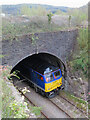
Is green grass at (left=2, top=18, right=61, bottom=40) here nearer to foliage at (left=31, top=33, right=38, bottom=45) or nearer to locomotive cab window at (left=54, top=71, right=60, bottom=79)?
foliage at (left=31, top=33, right=38, bottom=45)

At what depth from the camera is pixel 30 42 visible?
Answer: 7.12 m

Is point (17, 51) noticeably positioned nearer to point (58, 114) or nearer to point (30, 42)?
point (30, 42)

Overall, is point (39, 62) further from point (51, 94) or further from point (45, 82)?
point (51, 94)

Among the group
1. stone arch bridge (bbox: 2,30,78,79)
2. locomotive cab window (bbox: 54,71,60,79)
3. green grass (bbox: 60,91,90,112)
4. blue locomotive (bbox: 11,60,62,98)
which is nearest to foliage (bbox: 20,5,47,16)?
stone arch bridge (bbox: 2,30,78,79)

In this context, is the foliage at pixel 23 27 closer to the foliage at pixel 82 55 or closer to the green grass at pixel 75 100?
the foliage at pixel 82 55

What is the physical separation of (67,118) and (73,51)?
15.6 feet

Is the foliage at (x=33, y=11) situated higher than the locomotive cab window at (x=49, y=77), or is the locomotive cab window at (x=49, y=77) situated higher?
the foliage at (x=33, y=11)

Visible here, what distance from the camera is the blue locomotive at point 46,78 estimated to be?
25.5 feet

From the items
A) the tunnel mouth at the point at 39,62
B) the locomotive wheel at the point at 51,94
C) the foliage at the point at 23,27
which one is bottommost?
the locomotive wheel at the point at 51,94

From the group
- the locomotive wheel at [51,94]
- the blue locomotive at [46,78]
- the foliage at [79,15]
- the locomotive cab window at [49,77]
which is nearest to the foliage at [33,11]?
the foliage at [79,15]

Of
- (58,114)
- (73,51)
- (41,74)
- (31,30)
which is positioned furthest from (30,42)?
(58,114)

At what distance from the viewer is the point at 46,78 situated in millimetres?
7676

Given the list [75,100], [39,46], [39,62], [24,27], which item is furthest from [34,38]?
[75,100]

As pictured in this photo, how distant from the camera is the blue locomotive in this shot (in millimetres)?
7777
